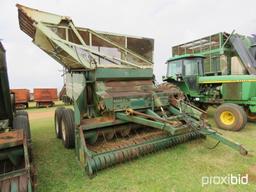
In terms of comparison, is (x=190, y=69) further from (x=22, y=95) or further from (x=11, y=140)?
(x=22, y=95)

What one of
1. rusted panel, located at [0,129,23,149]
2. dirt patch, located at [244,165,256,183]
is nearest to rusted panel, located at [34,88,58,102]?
rusted panel, located at [0,129,23,149]

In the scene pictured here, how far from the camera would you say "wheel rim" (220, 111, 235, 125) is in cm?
535

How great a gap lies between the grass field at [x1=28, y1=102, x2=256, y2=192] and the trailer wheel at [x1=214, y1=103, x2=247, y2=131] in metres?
1.10

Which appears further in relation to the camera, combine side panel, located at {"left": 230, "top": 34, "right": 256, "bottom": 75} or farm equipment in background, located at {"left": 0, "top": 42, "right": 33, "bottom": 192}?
combine side panel, located at {"left": 230, "top": 34, "right": 256, "bottom": 75}

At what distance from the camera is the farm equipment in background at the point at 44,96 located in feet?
47.9

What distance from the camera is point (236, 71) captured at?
863 cm

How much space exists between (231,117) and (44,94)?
13.2 metres

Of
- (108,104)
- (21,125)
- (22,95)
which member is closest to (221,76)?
(108,104)

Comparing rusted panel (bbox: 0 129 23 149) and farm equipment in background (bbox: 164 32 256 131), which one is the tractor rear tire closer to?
farm equipment in background (bbox: 164 32 256 131)

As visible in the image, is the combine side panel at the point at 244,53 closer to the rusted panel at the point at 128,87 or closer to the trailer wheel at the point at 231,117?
the trailer wheel at the point at 231,117

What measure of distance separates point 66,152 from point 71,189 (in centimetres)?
142

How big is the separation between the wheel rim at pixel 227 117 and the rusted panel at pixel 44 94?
12834 millimetres

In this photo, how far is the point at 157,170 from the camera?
9.71 feet

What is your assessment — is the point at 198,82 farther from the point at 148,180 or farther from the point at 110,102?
the point at 148,180
